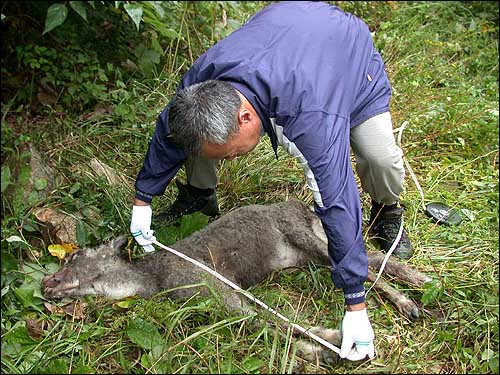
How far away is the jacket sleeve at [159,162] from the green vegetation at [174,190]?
442 millimetres

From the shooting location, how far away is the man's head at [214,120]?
297 cm

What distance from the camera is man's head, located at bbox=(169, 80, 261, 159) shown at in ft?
9.75

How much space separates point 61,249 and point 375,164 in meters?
2.12

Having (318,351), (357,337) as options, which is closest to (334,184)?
(357,337)

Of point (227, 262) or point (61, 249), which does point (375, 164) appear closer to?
point (227, 262)

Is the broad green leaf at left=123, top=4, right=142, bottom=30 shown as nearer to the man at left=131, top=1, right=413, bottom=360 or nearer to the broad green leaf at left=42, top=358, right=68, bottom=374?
the man at left=131, top=1, right=413, bottom=360

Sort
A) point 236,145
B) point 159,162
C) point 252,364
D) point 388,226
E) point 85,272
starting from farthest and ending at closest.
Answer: point 388,226, point 85,272, point 159,162, point 252,364, point 236,145

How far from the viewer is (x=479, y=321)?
3.52 m

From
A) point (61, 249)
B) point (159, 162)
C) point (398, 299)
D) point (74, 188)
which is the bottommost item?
point (398, 299)

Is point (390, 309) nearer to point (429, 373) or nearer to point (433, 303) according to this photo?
point (433, 303)

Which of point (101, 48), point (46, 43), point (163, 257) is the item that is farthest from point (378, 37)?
point (163, 257)

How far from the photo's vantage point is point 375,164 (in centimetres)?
387

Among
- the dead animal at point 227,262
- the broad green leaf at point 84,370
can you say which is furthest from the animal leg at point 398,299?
the broad green leaf at point 84,370

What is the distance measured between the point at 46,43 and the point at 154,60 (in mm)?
921
